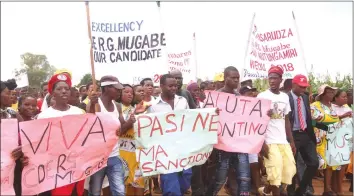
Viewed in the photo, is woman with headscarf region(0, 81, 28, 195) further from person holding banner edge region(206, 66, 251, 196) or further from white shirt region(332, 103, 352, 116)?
white shirt region(332, 103, 352, 116)

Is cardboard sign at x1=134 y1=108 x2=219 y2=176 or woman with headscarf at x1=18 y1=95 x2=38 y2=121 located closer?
woman with headscarf at x1=18 y1=95 x2=38 y2=121

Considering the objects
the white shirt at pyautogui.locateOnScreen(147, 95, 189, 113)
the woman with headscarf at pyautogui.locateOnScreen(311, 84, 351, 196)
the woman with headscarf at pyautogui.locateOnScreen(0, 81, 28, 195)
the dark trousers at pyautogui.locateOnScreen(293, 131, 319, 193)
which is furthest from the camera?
the woman with headscarf at pyautogui.locateOnScreen(311, 84, 351, 196)

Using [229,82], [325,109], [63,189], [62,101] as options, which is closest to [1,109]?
[62,101]

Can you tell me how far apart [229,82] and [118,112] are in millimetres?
1589

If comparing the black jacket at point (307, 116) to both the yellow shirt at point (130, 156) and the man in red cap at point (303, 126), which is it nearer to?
the man in red cap at point (303, 126)

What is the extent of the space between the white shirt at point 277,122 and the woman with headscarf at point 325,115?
111cm

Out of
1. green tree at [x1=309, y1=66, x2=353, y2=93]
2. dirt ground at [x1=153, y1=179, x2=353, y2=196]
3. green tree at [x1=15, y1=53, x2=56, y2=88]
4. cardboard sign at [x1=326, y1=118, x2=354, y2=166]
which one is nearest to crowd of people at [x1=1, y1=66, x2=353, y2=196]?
cardboard sign at [x1=326, y1=118, x2=354, y2=166]

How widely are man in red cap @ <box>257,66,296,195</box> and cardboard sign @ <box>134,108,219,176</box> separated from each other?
888 millimetres

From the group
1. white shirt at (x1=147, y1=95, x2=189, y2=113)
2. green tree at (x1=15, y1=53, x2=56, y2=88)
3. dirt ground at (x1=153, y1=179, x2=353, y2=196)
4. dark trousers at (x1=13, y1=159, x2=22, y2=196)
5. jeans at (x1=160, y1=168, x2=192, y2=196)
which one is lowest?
dirt ground at (x1=153, y1=179, x2=353, y2=196)

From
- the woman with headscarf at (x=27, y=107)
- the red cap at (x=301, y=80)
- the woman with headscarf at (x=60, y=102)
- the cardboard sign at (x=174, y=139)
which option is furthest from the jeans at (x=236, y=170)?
the woman with headscarf at (x=27, y=107)

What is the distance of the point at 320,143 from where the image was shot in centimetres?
756

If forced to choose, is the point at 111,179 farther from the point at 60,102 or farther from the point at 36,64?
the point at 36,64

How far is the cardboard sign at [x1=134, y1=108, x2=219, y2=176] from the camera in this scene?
545cm

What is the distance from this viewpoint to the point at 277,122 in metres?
6.22
